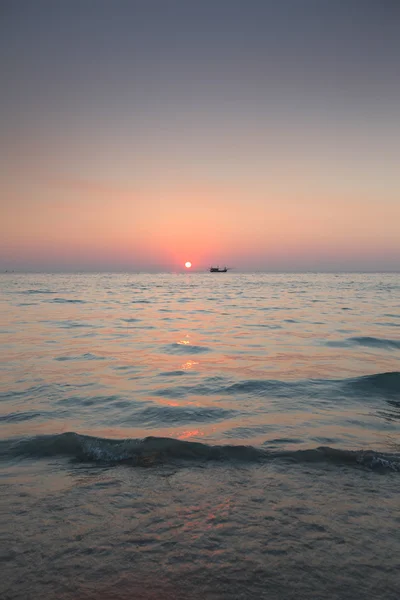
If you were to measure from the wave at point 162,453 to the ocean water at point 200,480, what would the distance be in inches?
1.2

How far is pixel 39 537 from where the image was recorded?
12.3 ft

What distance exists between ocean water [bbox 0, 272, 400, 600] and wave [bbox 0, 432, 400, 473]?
29 mm

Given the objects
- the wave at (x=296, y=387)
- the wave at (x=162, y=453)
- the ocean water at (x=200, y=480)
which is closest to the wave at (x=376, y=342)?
the ocean water at (x=200, y=480)

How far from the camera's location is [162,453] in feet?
19.6

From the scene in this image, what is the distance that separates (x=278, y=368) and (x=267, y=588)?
8.88 m

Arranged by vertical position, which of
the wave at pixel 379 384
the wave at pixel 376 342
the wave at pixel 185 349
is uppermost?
the wave at pixel 376 342

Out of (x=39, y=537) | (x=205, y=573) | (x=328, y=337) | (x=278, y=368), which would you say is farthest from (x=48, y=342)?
(x=205, y=573)

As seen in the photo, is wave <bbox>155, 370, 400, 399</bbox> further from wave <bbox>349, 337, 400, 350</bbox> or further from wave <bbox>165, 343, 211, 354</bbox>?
wave <bbox>349, 337, 400, 350</bbox>

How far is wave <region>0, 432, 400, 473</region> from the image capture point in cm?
564

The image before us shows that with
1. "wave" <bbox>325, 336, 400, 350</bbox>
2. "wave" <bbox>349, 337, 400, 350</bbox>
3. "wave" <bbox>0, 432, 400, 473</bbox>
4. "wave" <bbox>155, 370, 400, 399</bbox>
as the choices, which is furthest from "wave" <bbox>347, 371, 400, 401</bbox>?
"wave" <bbox>349, 337, 400, 350</bbox>

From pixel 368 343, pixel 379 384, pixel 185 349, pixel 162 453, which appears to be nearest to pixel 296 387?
pixel 379 384

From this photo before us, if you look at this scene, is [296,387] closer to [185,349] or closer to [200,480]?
[200,480]

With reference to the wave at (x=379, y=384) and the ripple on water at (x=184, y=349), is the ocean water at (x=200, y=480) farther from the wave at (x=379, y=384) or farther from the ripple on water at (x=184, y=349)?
the ripple on water at (x=184, y=349)

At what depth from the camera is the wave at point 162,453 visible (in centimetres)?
564
